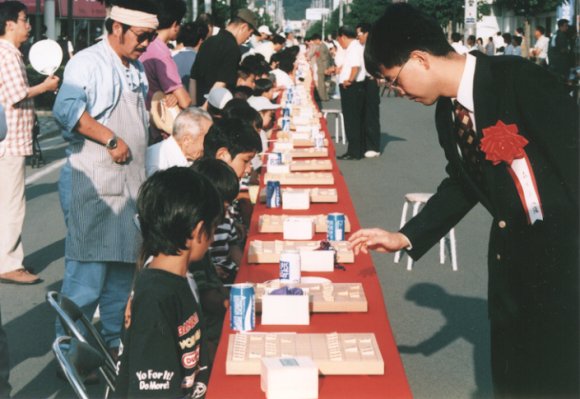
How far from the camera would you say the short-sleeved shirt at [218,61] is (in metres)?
8.53

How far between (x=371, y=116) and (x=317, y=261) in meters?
10.1

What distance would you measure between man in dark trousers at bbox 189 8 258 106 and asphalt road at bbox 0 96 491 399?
6.22 feet

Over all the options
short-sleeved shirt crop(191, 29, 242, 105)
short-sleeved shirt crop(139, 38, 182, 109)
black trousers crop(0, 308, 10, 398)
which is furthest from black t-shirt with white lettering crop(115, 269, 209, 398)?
short-sleeved shirt crop(191, 29, 242, 105)

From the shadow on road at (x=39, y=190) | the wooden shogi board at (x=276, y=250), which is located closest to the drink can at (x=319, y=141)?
the shadow on road at (x=39, y=190)

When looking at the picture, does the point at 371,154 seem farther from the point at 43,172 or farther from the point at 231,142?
the point at 231,142

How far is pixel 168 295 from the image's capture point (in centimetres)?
271

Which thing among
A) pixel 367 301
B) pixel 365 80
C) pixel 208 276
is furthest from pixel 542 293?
pixel 365 80

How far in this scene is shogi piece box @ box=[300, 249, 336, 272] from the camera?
395 cm

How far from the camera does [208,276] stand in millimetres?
4398

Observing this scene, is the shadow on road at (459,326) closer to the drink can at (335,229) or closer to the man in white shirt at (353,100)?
the drink can at (335,229)

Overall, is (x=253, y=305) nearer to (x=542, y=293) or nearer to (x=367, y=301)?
(x=367, y=301)

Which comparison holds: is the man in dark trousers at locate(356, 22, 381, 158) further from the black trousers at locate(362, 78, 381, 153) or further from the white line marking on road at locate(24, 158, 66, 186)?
the white line marking on road at locate(24, 158, 66, 186)

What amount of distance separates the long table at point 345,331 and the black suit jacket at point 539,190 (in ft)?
1.36

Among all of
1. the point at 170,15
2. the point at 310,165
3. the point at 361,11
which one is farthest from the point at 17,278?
the point at 361,11
